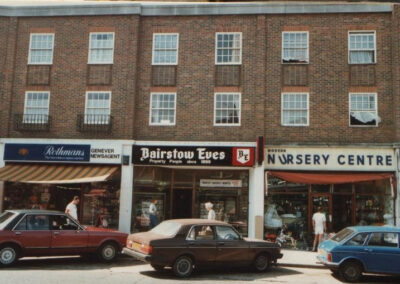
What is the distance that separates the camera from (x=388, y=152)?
55.7 feet

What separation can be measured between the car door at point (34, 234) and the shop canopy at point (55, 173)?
470 centimetres

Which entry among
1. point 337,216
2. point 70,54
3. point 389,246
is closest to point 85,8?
point 70,54

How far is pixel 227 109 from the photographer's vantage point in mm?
18016

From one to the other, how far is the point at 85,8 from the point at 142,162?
744 cm

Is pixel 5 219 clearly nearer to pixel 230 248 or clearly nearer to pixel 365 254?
pixel 230 248

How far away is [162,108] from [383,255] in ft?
35.5

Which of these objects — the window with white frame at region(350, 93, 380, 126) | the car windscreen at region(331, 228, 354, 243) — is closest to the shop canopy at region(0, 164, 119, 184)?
the car windscreen at region(331, 228, 354, 243)

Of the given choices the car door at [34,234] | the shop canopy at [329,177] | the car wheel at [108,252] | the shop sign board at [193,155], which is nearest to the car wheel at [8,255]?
the car door at [34,234]

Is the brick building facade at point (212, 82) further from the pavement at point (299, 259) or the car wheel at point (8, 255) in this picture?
the car wheel at point (8, 255)

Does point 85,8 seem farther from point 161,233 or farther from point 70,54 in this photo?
point 161,233

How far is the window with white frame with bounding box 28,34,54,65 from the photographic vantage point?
19.0 meters

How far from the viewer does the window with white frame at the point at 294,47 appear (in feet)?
59.1

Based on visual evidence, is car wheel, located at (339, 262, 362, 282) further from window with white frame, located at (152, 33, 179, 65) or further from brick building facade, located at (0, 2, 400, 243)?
window with white frame, located at (152, 33, 179, 65)

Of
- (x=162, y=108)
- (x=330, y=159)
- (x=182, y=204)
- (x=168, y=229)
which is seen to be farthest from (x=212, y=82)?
A: (x=168, y=229)
